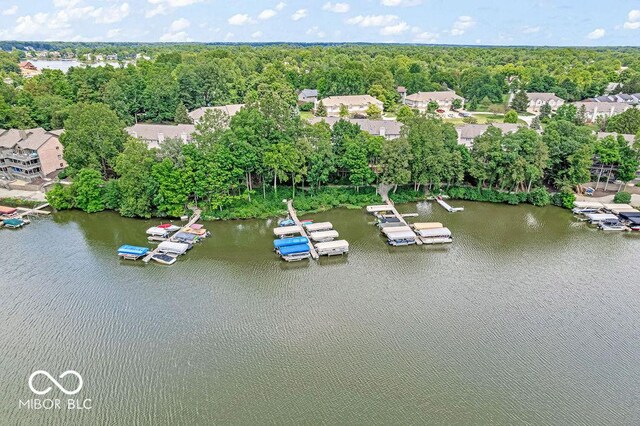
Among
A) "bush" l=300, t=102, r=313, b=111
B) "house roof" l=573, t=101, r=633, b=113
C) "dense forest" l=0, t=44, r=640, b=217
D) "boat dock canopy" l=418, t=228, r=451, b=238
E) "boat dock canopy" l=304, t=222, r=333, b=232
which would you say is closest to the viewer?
"boat dock canopy" l=418, t=228, r=451, b=238

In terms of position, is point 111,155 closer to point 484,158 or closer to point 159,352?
point 159,352

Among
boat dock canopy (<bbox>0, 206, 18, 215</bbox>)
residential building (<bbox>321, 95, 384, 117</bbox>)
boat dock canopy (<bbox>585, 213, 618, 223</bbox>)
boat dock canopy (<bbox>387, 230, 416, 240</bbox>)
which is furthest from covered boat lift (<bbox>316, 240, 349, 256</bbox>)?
residential building (<bbox>321, 95, 384, 117</bbox>)

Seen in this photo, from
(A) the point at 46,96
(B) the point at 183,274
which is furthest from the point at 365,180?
(A) the point at 46,96

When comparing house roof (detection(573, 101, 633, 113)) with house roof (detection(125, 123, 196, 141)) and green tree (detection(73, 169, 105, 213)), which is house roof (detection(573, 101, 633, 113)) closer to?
house roof (detection(125, 123, 196, 141))

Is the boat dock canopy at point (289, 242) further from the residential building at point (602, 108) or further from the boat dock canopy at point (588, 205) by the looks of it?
the residential building at point (602, 108)

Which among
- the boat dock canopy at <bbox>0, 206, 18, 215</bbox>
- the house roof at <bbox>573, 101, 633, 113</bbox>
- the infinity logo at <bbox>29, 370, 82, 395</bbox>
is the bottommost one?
the infinity logo at <bbox>29, 370, 82, 395</bbox>

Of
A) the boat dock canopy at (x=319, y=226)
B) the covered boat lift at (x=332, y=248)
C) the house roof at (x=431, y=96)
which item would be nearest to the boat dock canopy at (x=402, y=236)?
the covered boat lift at (x=332, y=248)

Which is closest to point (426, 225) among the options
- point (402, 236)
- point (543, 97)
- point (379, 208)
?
point (402, 236)
